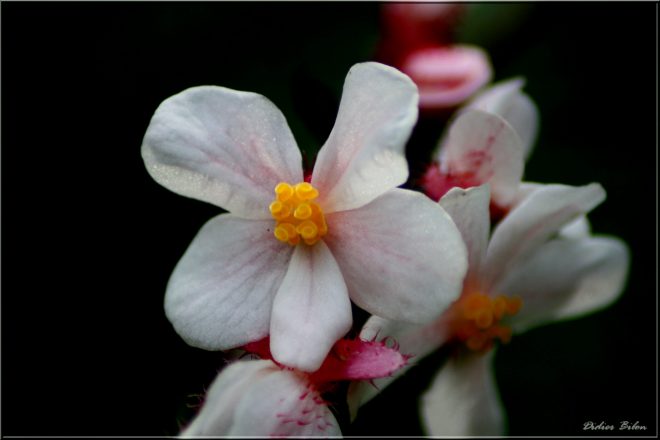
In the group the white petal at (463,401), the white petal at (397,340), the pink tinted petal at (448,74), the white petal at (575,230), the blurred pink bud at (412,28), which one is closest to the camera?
the white petal at (397,340)

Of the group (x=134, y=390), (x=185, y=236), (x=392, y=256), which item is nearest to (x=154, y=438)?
(x=134, y=390)

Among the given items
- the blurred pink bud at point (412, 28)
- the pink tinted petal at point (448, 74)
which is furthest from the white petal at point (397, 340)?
the blurred pink bud at point (412, 28)

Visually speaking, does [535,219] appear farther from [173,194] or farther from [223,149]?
[173,194]

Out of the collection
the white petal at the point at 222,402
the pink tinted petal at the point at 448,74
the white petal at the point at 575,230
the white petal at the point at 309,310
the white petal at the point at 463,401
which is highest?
the pink tinted petal at the point at 448,74

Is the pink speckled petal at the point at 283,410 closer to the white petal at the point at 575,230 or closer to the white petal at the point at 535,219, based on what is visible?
the white petal at the point at 535,219

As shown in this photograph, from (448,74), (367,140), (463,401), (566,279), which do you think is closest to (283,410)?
(367,140)

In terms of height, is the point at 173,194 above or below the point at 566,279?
above

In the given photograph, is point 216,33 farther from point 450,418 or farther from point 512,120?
point 450,418
